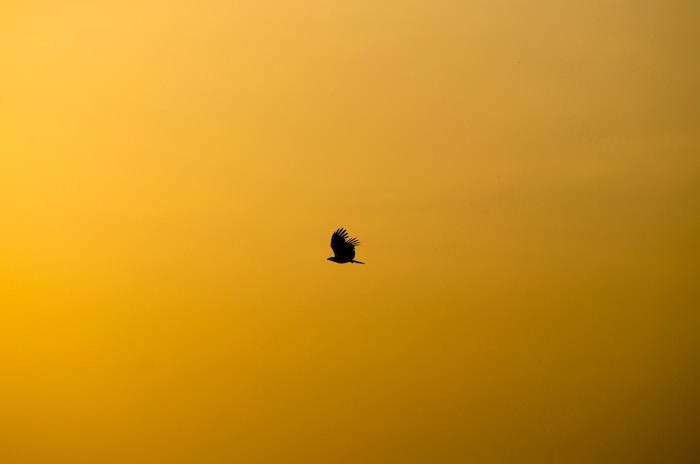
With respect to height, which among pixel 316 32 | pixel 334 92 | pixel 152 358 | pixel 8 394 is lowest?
pixel 8 394

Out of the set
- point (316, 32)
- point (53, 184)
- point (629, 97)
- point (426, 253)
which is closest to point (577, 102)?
point (629, 97)

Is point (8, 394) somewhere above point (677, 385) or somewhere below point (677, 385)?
below

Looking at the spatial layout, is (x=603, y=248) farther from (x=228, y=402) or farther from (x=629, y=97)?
(x=228, y=402)

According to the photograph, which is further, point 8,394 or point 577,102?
point 8,394
